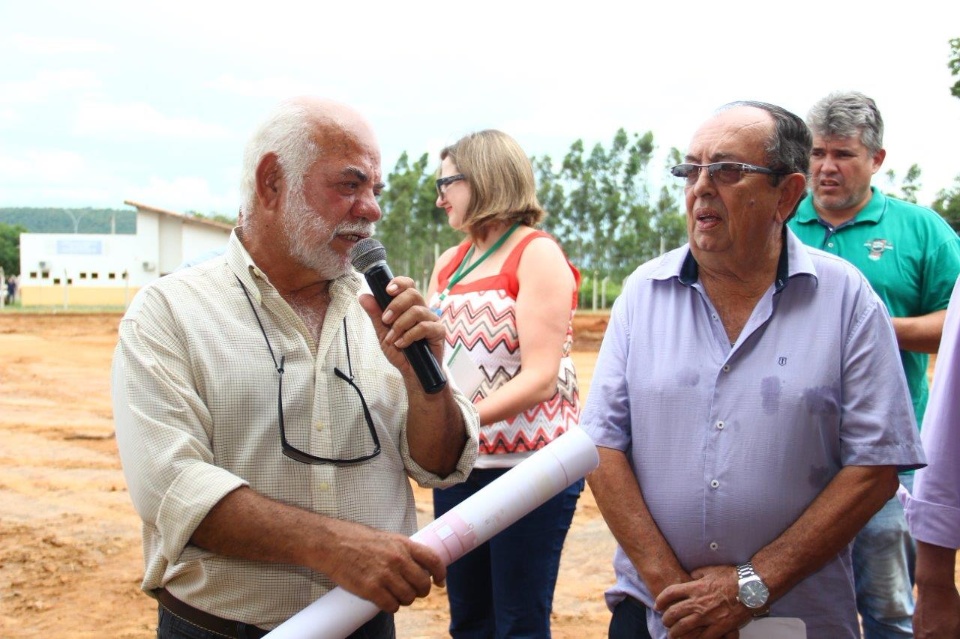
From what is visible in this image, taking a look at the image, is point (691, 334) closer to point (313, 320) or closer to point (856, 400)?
point (856, 400)

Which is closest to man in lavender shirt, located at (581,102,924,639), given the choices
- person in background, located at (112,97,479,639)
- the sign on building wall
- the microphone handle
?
person in background, located at (112,97,479,639)

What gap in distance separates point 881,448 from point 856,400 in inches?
5.5

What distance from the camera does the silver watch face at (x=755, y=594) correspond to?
2.39 m

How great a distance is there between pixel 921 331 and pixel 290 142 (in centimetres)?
244

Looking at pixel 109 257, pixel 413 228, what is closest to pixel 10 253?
pixel 109 257

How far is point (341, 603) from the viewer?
204cm

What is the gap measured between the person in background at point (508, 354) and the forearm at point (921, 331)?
1227 millimetres

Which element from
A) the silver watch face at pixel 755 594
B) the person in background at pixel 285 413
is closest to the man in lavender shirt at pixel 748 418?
the silver watch face at pixel 755 594

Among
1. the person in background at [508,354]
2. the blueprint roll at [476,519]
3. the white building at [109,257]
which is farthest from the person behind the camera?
the white building at [109,257]

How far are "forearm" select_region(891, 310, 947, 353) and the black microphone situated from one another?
201 centimetres

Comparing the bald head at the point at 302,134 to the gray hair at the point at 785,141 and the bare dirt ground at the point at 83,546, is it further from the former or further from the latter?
the bare dirt ground at the point at 83,546

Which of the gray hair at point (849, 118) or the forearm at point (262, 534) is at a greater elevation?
the gray hair at point (849, 118)

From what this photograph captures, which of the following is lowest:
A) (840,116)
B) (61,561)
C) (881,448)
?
(61,561)

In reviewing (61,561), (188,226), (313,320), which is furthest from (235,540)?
(188,226)
